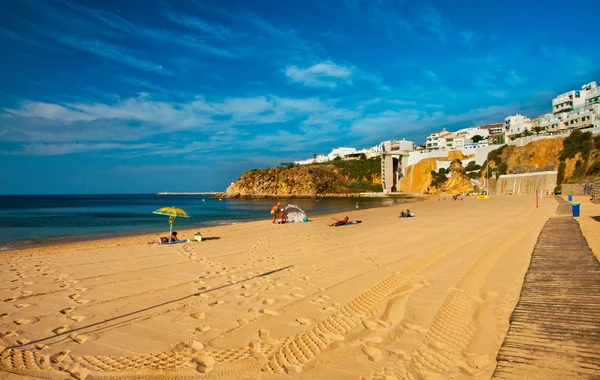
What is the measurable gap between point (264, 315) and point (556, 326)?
371 centimetres

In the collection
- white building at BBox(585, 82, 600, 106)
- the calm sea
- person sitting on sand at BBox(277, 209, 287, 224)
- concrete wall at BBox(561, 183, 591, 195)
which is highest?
white building at BBox(585, 82, 600, 106)

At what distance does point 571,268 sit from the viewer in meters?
6.79

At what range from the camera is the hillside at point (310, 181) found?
100m

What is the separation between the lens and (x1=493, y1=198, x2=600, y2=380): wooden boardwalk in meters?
3.21

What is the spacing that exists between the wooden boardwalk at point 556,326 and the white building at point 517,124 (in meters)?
89.5

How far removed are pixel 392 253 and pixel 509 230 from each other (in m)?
7.38

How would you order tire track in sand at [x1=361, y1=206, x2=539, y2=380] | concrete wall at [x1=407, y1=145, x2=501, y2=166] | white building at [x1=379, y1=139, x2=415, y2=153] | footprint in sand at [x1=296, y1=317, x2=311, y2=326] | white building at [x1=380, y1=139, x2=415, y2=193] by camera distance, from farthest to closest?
white building at [x1=379, y1=139, x2=415, y2=153] < white building at [x1=380, y1=139, x2=415, y2=193] < concrete wall at [x1=407, y1=145, x2=501, y2=166] < footprint in sand at [x1=296, y1=317, x2=311, y2=326] < tire track in sand at [x1=361, y1=206, x2=539, y2=380]

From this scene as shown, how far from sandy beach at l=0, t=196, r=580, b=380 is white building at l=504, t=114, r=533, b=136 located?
8758cm

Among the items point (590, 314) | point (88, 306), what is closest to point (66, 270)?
point (88, 306)

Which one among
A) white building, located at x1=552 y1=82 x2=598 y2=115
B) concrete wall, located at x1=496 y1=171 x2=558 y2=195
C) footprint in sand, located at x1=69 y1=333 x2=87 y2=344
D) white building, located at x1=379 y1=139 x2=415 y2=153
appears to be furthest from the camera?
white building, located at x1=379 y1=139 x2=415 y2=153

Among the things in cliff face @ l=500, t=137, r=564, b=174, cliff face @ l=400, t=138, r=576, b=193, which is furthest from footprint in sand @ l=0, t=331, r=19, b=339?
cliff face @ l=500, t=137, r=564, b=174

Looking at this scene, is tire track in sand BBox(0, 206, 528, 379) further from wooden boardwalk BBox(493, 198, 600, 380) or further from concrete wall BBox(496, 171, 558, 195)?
concrete wall BBox(496, 171, 558, 195)

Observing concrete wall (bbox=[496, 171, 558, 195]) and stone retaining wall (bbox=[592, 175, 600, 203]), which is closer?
stone retaining wall (bbox=[592, 175, 600, 203])

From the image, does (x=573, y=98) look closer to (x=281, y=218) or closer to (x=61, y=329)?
(x=281, y=218)
